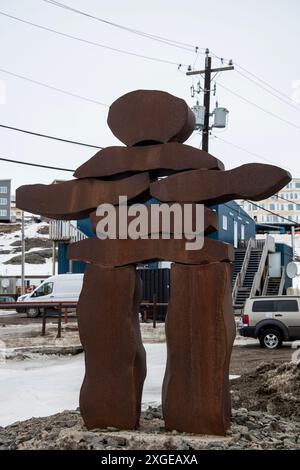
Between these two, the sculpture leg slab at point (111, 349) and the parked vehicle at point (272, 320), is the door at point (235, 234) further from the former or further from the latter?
the sculpture leg slab at point (111, 349)

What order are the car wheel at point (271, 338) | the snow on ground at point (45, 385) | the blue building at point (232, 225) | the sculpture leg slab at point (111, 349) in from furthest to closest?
the blue building at point (232, 225)
the car wheel at point (271, 338)
the snow on ground at point (45, 385)
the sculpture leg slab at point (111, 349)

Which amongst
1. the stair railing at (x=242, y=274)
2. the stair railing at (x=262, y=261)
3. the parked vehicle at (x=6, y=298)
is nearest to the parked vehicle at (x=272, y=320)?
the stair railing at (x=242, y=274)

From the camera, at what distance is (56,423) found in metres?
6.39

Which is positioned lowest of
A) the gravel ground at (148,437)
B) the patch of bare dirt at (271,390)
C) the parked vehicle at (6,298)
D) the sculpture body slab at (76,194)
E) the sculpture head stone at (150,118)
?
the parked vehicle at (6,298)

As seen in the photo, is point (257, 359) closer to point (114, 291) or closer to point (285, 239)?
point (114, 291)

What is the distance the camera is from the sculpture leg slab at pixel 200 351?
19.0 ft

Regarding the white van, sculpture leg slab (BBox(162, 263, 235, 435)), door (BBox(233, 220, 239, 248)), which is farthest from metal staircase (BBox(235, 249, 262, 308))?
sculpture leg slab (BBox(162, 263, 235, 435))

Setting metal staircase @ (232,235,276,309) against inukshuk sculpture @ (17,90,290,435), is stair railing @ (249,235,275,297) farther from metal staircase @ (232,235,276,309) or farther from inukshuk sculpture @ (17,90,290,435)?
inukshuk sculpture @ (17,90,290,435)

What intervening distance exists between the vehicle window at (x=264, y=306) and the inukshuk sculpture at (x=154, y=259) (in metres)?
12.0

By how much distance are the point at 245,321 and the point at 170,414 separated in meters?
12.3

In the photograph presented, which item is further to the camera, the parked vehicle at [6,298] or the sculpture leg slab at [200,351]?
the parked vehicle at [6,298]

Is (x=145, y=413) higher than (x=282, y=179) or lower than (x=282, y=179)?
lower

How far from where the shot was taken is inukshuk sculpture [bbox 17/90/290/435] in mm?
5836

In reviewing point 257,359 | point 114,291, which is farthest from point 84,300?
point 257,359
